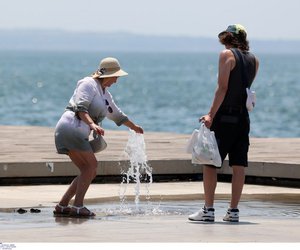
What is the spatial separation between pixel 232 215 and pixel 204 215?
243 mm

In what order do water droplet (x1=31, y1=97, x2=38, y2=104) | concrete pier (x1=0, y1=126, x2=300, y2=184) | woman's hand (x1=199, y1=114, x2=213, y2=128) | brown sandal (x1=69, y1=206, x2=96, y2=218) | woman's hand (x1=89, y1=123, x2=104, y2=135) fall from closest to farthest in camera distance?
woman's hand (x1=199, y1=114, x2=213, y2=128) < woman's hand (x1=89, y1=123, x2=104, y2=135) < brown sandal (x1=69, y1=206, x2=96, y2=218) < concrete pier (x1=0, y1=126, x2=300, y2=184) < water droplet (x1=31, y1=97, x2=38, y2=104)

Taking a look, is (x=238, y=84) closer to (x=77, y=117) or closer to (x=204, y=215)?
(x=204, y=215)

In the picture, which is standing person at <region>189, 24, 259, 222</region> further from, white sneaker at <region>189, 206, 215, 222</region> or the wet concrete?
the wet concrete

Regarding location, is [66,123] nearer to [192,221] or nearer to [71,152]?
[71,152]

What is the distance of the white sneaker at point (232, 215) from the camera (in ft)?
43.2

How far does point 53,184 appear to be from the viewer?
659 inches

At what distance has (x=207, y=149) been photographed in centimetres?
1324

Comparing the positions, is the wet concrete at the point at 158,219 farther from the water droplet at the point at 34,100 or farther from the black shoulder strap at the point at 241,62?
the water droplet at the point at 34,100

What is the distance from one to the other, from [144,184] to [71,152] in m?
3.40

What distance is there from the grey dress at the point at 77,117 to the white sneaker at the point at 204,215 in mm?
1200

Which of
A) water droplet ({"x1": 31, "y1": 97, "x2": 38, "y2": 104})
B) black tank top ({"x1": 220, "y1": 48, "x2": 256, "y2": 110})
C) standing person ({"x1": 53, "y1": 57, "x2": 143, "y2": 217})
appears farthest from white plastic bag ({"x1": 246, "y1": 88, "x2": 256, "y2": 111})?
water droplet ({"x1": 31, "y1": 97, "x2": 38, "y2": 104})

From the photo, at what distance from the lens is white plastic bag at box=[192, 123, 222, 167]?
13.2m

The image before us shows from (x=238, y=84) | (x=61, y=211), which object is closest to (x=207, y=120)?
(x=238, y=84)

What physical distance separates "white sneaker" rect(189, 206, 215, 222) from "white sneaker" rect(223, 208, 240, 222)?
0.12 meters
